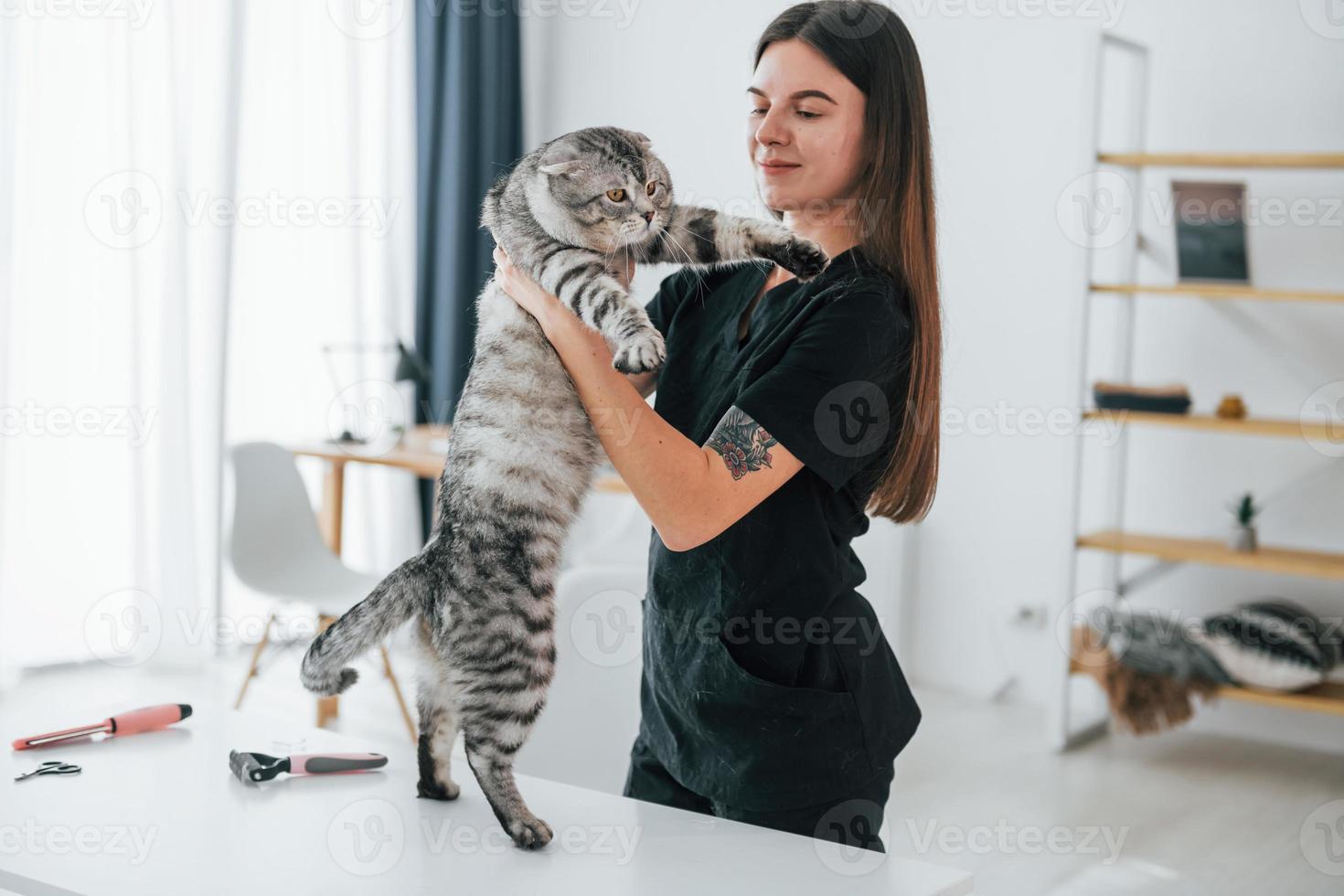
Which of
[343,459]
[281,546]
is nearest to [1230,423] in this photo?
[343,459]

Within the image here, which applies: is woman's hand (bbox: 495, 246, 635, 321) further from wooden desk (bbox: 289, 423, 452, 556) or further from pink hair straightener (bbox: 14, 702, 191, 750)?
wooden desk (bbox: 289, 423, 452, 556)

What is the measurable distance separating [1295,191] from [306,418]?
353 cm

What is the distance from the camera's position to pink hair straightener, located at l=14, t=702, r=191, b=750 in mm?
1442

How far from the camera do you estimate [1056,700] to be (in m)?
3.66

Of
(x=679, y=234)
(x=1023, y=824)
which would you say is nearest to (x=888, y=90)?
(x=679, y=234)

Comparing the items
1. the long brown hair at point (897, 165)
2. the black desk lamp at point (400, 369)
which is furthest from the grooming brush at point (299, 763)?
the black desk lamp at point (400, 369)

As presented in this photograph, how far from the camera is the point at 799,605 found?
141 cm

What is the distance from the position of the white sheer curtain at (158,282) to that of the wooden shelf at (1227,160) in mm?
2790

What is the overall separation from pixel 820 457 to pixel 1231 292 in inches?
99.8

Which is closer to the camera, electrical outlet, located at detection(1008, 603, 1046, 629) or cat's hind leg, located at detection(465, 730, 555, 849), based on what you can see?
cat's hind leg, located at detection(465, 730, 555, 849)

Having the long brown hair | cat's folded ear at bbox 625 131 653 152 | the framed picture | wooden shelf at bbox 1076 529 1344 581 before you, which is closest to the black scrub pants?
the long brown hair

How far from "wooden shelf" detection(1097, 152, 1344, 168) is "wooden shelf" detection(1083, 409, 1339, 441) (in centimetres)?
73

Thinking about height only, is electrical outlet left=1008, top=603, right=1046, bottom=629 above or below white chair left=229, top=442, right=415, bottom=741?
below

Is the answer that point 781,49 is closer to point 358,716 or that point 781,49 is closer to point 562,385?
point 562,385
